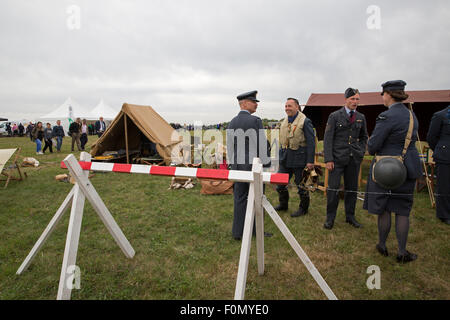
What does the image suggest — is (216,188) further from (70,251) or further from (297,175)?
(70,251)

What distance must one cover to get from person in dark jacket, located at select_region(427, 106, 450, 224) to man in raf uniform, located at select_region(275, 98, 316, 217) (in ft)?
6.10

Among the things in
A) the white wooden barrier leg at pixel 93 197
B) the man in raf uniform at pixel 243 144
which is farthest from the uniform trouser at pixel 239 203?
the white wooden barrier leg at pixel 93 197

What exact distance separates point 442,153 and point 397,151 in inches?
73.0

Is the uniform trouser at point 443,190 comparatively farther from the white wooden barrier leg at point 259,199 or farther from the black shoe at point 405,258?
the white wooden barrier leg at point 259,199

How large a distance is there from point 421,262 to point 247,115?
8.54 feet

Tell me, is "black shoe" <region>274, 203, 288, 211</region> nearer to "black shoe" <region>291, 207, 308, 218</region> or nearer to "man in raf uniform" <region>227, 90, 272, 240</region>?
"black shoe" <region>291, 207, 308, 218</region>

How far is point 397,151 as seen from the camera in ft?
8.27

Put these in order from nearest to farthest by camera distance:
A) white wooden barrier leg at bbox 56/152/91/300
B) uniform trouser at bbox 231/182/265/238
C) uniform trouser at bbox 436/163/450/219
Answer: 1. white wooden barrier leg at bbox 56/152/91/300
2. uniform trouser at bbox 231/182/265/238
3. uniform trouser at bbox 436/163/450/219

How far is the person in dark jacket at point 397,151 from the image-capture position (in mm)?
2492

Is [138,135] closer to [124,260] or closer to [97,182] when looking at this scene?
[97,182]

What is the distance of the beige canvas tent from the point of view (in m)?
7.18

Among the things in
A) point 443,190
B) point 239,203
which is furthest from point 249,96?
point 443,190

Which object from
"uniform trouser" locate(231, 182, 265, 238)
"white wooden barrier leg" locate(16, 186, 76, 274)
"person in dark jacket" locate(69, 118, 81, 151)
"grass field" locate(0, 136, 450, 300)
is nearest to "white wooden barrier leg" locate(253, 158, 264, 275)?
"grass field" locate(0, 136, 450, 300)

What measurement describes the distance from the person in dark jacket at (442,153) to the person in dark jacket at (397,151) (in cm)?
156
